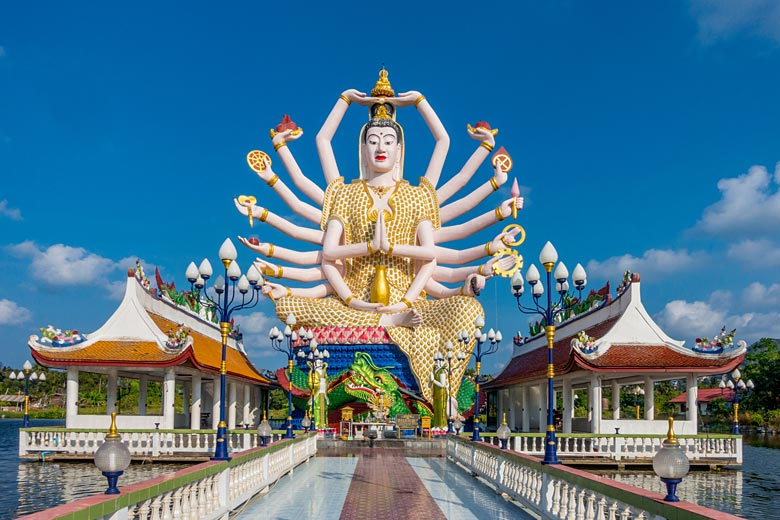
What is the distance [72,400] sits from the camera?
77.5 ft

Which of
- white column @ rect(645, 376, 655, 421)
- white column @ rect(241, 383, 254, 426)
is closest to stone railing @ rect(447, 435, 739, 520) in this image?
white column @ rect(645, 376, 655, 421)

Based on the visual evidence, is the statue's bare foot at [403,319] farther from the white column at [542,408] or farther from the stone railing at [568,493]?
the stone railing at [568,493]

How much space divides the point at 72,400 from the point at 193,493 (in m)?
16.8

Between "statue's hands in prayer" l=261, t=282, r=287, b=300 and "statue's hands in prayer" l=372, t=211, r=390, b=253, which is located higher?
→ "statue's hands in prayer" l=372, t=211, r=390, b=253

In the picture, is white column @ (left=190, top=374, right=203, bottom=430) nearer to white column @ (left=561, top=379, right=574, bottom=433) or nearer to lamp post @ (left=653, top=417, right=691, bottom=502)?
white column @ (left=561, top=379, right=574, bottom=433)

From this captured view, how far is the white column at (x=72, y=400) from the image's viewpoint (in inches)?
914

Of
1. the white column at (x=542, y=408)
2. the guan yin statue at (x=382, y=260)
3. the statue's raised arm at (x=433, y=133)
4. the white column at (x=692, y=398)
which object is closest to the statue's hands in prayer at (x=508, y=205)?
the guan yin statue at (x=382, y=260)

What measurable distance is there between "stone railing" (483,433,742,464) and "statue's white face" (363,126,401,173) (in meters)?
17.7

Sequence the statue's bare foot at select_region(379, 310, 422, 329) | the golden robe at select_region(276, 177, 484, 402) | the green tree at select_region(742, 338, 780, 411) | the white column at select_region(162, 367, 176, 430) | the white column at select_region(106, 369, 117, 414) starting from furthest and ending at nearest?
1. the green tree at select_region(742, 338, 780, 411)
2. the statue's bare foot at select_region(379, 310, 422, 329)
3. the golden robe at select_region(276, 177, 484, 402)
4. the white column at select_region(106, 369, 117, 414)
5. the white column at select_region(162, 367, 176, 430)

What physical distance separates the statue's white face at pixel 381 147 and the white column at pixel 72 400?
1770 cm

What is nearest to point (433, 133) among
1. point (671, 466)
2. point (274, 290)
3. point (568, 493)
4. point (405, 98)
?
point (405, 98)

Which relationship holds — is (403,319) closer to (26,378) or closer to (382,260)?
(382,260)

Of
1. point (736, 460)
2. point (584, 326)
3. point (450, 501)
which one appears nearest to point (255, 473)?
point (450, 501)

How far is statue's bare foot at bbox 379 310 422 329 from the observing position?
33750 mm
